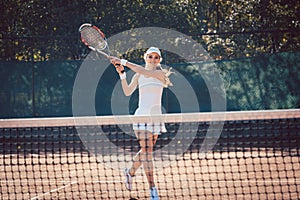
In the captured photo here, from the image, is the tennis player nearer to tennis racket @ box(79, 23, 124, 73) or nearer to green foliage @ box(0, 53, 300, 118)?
tennis racket @ box(79, 23, 124, 73)

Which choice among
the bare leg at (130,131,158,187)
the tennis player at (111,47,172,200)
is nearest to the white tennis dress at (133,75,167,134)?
the tennis player at (111,47,172,200)

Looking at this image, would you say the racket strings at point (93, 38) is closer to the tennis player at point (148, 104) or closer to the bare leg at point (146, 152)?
the tennis player at point (148, 104)

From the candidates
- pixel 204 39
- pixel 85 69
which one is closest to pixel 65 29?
pixel 85 69

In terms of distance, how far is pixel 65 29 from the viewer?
518 inches

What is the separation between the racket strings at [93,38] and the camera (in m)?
5.85

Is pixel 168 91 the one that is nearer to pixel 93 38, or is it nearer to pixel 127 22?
pixel 127 22

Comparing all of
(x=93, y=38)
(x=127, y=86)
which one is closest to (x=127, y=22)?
(x=93, y=38)

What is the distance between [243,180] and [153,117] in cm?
161

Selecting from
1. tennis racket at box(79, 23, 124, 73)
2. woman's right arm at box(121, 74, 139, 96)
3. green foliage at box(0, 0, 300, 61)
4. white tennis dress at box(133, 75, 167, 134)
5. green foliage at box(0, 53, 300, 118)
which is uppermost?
green foliage at box(0, 0, 300, 61)

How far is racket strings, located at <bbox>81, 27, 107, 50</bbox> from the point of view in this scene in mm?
5852

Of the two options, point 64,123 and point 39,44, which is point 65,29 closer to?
point 39,44

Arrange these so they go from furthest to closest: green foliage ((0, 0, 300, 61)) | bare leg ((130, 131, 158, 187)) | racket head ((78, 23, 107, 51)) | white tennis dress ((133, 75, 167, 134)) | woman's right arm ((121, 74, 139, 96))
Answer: green foliage ((0, 0, 300, 61))
racket head ((78, 23, 107, 51))
woman's right arm ((121, 74, 139, 96))
white tennis dress ((133, 75, 167, 134))
bare leg ((130, 131, 158, 187))

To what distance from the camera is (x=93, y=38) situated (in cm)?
593

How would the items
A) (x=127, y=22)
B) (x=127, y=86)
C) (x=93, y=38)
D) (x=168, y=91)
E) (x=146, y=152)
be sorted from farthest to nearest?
(x=127, y=22) → (x=168, y=91) → (x=93, y=38) → (x=127, y=86) → (x=146, y=152)
